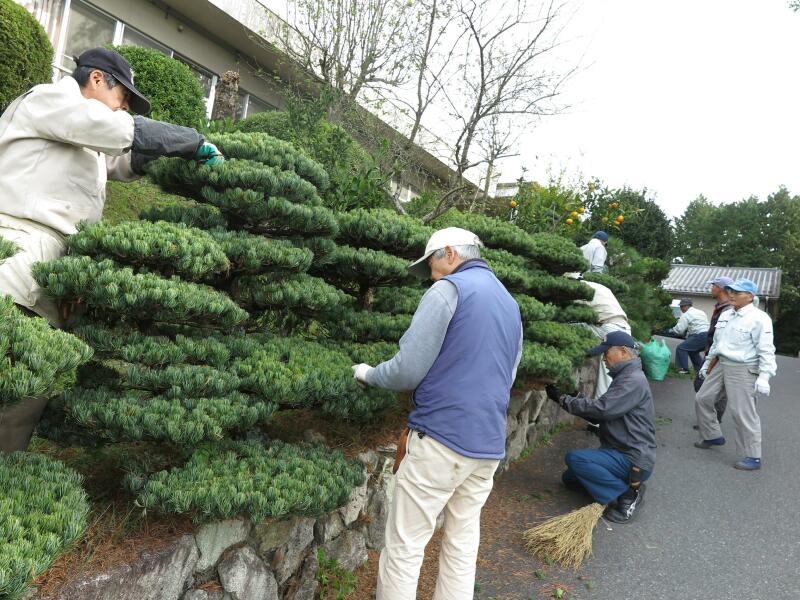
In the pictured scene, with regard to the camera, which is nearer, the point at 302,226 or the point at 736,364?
the point at 302,226

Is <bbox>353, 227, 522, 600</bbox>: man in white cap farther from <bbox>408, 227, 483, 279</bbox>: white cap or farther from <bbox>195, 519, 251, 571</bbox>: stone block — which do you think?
<bbox>195, 519, 251, 571</bbox>: stone block

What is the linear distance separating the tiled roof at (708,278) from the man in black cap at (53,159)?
38067 mm

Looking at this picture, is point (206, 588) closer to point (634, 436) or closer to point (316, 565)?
point (316, 565)

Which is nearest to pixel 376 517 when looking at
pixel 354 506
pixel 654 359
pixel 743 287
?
pixel 354 506

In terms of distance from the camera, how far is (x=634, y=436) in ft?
15.5

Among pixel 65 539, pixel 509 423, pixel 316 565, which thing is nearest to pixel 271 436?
pixel 316 565

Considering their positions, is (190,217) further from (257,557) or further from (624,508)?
(624,508)

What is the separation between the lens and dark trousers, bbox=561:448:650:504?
15.3 ft

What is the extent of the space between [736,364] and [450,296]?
5048mm

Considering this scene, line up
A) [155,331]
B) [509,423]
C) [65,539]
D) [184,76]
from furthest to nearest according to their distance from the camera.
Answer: [184,76] < [509,423] < [155,331] < [65,539]

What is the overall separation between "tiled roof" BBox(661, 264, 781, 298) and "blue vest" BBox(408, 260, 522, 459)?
37.2 metres

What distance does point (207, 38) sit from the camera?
12.7m

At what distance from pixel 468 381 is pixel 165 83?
28.2 feet

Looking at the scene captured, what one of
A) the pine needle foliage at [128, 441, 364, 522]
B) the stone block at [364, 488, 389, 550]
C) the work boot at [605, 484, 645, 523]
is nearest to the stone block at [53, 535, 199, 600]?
the pine needle foliage at [128, 441, 364, 522]
